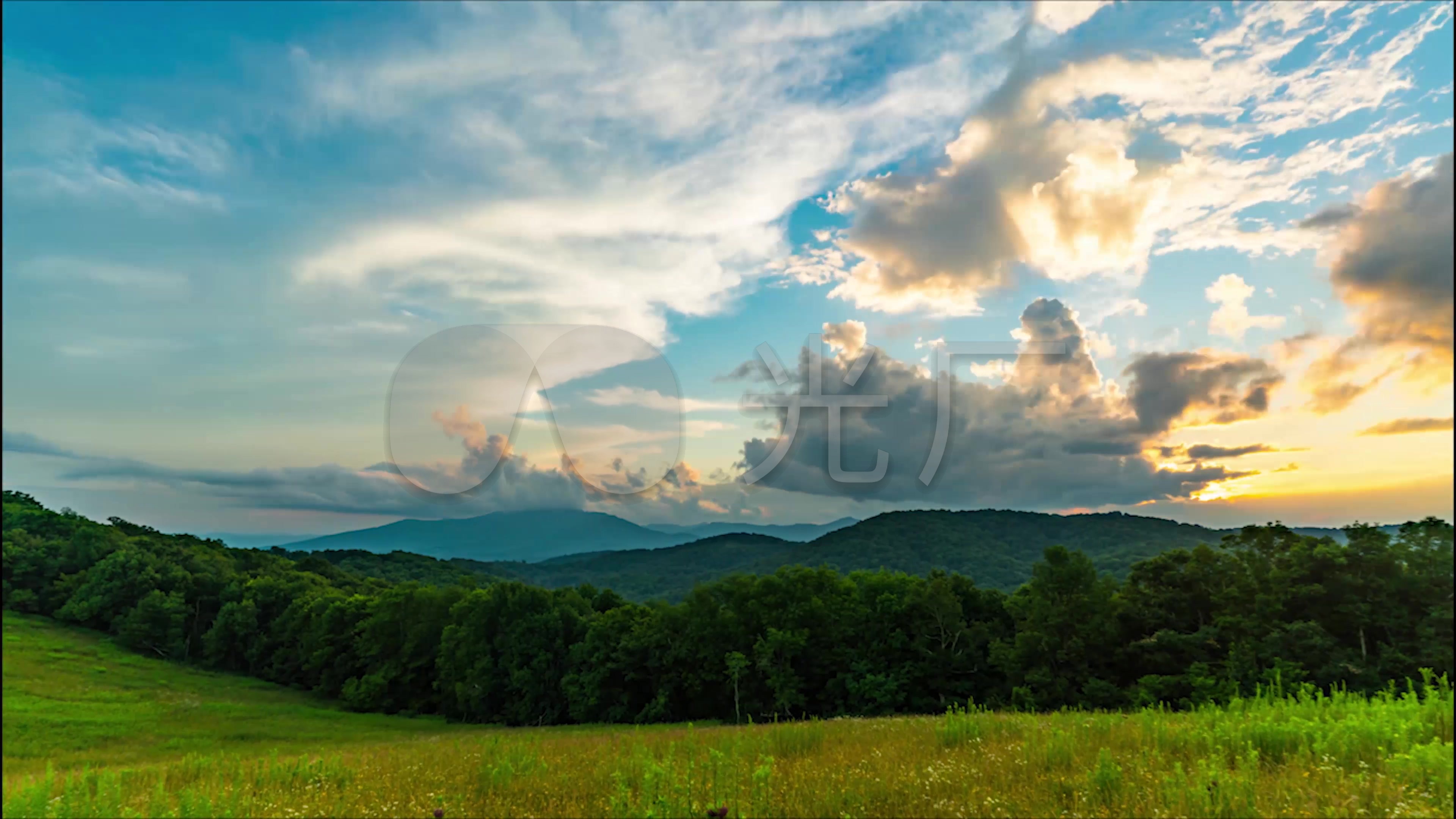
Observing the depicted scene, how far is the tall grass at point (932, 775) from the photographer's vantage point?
602 cm

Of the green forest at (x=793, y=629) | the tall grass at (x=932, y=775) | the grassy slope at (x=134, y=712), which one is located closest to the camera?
the tall grass at (x=932, y=775)

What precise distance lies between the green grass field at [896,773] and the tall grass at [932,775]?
34mm

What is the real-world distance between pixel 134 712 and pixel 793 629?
73.2m

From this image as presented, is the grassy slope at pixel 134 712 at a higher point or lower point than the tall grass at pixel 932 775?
lower

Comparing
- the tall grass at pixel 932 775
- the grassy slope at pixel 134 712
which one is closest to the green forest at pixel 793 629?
the grassy slope at pixel 134 712

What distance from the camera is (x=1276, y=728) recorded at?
7.82 meters

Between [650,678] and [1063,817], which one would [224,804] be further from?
[650,678]

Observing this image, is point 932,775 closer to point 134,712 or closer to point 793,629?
point 793,629

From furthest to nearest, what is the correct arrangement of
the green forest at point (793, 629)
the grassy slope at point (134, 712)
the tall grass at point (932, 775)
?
the grassy slope at point (134, 712), the green forest at point (793, 629), the tall grass at point (932, 775)

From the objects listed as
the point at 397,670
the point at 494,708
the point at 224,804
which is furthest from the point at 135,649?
the point at 224,804

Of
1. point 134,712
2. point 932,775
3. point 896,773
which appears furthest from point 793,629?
point 134,712

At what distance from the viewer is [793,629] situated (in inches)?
2768

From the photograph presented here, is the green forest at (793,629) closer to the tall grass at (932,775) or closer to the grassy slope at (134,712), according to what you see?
the grassy slope at (134,712)

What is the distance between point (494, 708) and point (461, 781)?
274ft
